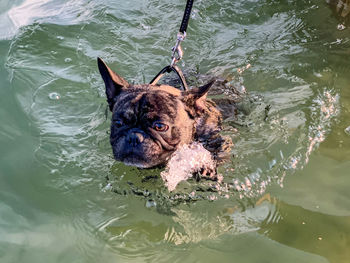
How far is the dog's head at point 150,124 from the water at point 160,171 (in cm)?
57

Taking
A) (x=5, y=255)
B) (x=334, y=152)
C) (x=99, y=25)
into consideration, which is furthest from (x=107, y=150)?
(x=99, y=25)

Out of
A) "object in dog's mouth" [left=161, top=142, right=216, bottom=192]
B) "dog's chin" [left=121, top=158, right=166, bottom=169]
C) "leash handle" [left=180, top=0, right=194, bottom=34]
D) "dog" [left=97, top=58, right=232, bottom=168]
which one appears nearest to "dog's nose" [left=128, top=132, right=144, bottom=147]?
"dog" [left=97, top=58, right=232, bottom=168]

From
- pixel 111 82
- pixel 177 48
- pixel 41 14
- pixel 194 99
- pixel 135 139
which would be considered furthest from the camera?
pixel 41 14

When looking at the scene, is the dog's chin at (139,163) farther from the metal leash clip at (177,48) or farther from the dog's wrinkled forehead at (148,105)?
the metal leash clip at (177,48)

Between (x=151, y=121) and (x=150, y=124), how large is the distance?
3 cm

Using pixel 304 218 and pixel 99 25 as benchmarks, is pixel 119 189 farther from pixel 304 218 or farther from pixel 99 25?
pixel 99 25

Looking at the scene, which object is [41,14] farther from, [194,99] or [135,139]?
[135,139]

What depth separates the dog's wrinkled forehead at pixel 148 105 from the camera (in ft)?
10.4

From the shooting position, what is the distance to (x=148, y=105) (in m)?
3.18

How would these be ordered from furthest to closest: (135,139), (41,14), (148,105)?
1. (41,14)
2. (148,105)
3. (135,139)

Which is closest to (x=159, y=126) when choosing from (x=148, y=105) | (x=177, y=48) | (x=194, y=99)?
(x=148, y=105)

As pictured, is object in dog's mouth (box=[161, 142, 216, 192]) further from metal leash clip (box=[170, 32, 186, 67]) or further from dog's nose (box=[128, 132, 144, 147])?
metal leash clip (box=[170, 32, 186, 67])

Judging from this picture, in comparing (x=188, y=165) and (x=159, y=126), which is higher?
(x=159, y=126)

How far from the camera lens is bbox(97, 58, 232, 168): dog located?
310 centimetres
